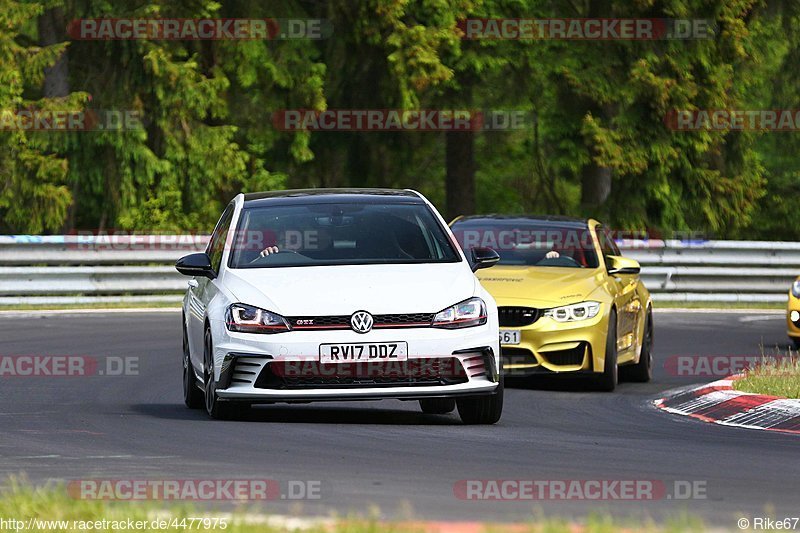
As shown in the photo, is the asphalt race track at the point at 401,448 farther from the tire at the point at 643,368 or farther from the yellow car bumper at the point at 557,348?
the tire at the point at 643,368

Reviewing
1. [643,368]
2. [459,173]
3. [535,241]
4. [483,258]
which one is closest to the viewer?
[483,258]

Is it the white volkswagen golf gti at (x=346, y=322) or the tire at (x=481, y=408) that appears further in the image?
the tire at (x=481, y=408)

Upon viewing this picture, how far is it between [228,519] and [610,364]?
28.0 ft

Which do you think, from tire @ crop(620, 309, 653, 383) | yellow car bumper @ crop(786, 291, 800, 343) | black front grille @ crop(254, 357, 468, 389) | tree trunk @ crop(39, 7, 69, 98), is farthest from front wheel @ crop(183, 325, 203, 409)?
tree trunk @ crop(39, 7, 69, 98)

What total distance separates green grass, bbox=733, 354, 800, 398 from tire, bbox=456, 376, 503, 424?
2.57 metres

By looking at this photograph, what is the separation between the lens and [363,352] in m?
10.9

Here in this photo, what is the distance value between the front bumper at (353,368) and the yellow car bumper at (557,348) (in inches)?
146

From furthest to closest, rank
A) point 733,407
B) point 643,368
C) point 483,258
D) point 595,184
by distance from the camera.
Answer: point 595,184 → point 643,368 → point 733,407 → point 483,258

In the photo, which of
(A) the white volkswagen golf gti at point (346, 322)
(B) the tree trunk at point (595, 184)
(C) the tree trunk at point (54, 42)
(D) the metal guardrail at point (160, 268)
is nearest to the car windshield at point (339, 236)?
(A) the white volkswagen golf gti at point (346, 322)

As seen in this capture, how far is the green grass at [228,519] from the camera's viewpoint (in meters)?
6.61

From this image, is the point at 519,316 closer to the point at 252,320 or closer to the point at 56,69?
the point at 252,320

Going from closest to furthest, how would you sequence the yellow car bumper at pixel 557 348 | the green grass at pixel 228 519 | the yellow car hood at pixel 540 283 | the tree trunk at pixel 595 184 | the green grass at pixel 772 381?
1. the green grass at pixel 228 519
2. the green grass at pixel 772 381
3. the yellow car bumper at pixel 557 348
4. the yellow car hood at pixel 540 283
5. the tree trunk at pixel 595 184

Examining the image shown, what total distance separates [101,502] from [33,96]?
2498cm

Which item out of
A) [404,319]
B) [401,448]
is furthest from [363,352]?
[401,448]
